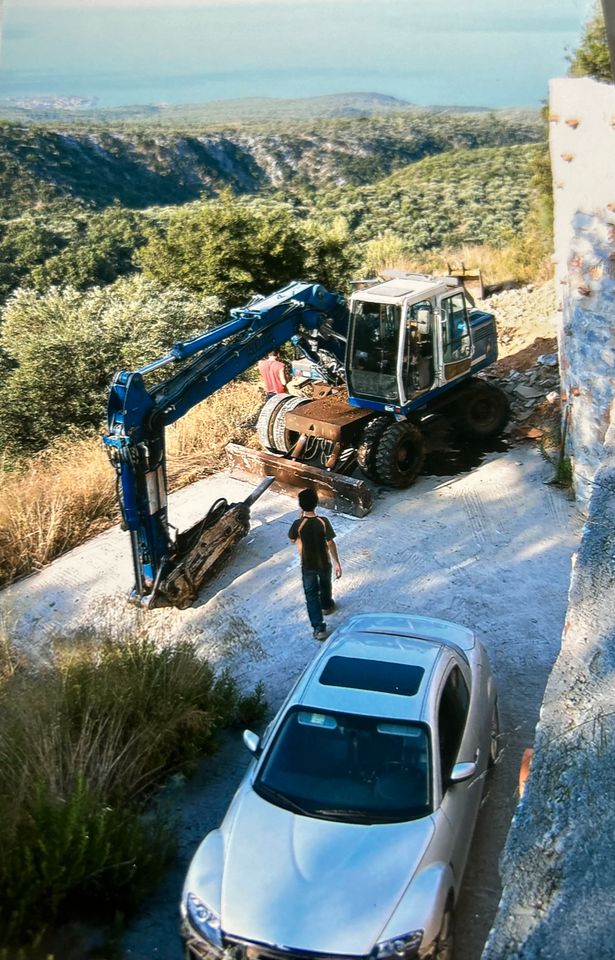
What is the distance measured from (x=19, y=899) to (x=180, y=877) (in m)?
1.00

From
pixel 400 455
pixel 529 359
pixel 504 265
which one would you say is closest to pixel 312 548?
pixel 400 455

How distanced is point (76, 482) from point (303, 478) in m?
2.62

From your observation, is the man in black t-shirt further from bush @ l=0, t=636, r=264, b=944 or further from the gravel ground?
bush @ l=0, t=636, r=264, b=944

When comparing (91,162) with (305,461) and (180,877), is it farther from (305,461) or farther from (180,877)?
(180,877)

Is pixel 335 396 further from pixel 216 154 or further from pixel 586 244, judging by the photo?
pixel 216 154

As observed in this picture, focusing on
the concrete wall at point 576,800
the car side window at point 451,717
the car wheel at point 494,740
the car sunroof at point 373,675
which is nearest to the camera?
the concrete wall at point 576,800

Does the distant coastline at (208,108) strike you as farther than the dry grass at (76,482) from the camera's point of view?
Yes

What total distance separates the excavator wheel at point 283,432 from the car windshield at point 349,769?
18.1 ft

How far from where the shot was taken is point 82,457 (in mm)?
11492

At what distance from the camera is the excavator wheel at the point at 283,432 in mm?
10258

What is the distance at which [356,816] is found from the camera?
4.55 meters

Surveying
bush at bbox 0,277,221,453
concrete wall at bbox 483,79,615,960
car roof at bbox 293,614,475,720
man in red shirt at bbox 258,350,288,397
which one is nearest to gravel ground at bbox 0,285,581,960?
car roof at bbox 293,614,475,720

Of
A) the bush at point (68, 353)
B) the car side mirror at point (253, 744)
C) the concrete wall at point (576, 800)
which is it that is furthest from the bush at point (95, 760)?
the bush at point (68, 353)

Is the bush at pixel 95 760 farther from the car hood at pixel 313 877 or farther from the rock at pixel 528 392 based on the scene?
the rock at pixel 528 392
